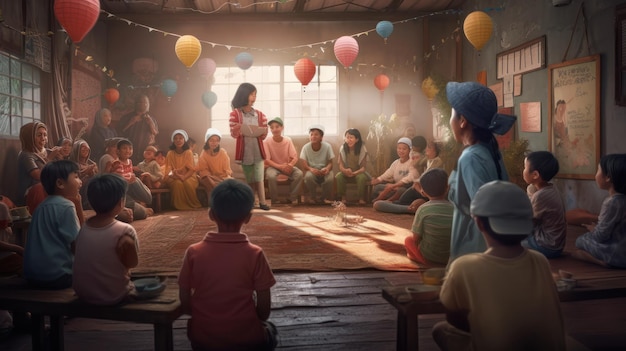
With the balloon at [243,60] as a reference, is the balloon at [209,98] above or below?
below

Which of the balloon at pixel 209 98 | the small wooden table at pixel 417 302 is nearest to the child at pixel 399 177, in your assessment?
the balloon at pixel 209 98

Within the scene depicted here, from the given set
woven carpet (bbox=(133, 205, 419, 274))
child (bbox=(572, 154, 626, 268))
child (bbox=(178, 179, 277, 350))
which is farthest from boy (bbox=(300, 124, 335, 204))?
child (bbox=(178, 179, 277, 350))

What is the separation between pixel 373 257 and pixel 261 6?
7.14 metres

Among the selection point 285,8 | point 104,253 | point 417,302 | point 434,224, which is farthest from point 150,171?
point 417,302

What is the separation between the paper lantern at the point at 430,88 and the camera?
30.8ft

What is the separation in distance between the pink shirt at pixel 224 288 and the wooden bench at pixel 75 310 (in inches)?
4.6

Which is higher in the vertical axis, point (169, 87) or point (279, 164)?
point (169, 87)

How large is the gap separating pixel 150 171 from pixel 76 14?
3.15 meters

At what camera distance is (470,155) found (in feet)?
8.30

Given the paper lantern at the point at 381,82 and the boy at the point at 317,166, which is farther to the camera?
the paper lantern at the point at 381,82

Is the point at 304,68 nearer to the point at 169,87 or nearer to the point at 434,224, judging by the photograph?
the point at 169,87

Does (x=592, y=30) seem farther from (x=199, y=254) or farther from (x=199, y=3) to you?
(x=199, y=3)

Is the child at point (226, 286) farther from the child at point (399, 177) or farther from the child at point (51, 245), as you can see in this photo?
the child at point (399, 177)

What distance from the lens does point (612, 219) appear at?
320cm
